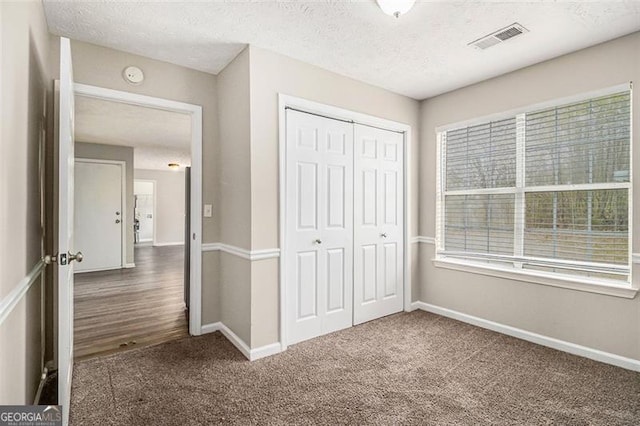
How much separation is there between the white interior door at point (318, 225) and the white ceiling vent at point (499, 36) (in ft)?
4.12

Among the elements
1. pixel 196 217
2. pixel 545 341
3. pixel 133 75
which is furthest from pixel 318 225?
pixel 545 341

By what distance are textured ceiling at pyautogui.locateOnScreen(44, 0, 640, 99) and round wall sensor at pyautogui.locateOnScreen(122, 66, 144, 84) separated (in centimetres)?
14

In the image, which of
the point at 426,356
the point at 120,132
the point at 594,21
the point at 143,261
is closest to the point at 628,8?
the point at 594,21

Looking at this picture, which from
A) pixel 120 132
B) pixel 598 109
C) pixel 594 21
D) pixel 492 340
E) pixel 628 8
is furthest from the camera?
pixel 120 132

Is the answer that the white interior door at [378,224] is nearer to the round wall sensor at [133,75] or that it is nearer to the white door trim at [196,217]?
the white door trim at [196,217]

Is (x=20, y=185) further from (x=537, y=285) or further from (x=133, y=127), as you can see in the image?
(x=133, y=127)

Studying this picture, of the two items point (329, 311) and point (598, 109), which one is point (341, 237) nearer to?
point (329, 311)

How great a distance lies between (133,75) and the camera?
270cm

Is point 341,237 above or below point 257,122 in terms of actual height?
below

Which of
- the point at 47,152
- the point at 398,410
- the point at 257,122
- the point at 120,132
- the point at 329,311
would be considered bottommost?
the point at 398,410

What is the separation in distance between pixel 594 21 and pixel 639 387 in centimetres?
249

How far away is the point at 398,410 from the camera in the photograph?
6.29 feet

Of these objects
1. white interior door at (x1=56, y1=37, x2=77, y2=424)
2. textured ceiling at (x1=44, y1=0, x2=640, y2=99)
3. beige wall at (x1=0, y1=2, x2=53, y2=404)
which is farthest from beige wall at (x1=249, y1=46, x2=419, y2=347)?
beige wall at (x1=0, y1=2, x2=53, y2=404)

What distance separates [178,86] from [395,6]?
6.55 feet
